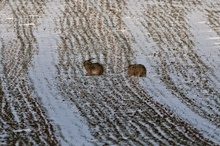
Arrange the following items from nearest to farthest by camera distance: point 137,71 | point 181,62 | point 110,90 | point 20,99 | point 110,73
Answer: point 20,99, point 110,90, point 137,71, point 110,73, point 181,62

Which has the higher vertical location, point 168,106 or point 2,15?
point 2,15

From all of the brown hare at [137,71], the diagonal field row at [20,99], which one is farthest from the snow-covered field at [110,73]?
the brown hare at [137,71]

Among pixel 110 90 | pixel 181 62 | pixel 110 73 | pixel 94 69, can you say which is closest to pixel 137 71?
pixel 110 73

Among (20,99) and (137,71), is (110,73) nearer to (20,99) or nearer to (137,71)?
(137,71)

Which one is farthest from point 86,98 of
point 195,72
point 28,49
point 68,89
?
point 28,49

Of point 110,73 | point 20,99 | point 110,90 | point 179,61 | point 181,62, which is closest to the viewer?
point 20,99

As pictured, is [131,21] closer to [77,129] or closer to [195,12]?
[195,12]

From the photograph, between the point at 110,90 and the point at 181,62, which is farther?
the point at 181,62
